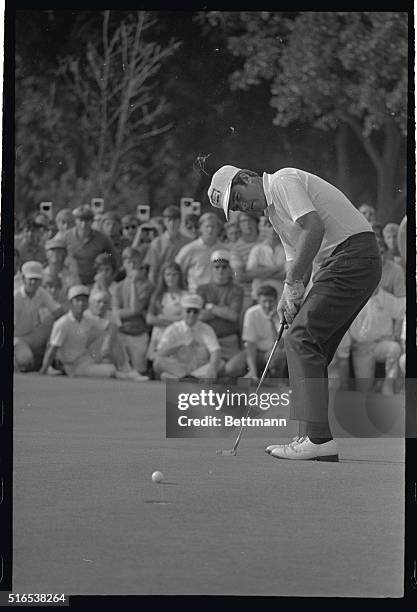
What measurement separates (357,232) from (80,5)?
1.10m

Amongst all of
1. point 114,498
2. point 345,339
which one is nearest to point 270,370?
point 345,339

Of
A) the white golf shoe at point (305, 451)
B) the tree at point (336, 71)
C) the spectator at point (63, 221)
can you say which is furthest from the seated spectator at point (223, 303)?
the tree at point (336, 71)

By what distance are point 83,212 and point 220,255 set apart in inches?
43.7

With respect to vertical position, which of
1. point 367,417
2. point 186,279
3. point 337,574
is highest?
point 186,279

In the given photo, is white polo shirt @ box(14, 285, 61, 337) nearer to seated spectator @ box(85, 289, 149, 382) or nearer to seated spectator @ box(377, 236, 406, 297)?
seated spectator @ box(85, 289, 149, 382)

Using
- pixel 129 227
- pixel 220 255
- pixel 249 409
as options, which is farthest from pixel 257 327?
pixel 249 409

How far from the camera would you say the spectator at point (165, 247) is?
5.01m

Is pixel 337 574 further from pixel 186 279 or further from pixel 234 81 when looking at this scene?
pixel 186 279

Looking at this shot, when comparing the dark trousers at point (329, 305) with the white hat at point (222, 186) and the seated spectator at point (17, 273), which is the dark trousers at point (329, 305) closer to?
the white hat at point (222, 186)

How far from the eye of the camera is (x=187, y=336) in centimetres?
578

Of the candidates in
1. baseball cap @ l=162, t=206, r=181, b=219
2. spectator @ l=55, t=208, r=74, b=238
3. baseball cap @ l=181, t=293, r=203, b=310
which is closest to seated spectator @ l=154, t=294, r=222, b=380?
baseball cap @ l=181, t=293, r=203, b=310

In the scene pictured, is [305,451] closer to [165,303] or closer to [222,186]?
[222,186]

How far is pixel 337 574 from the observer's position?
12.2 ft

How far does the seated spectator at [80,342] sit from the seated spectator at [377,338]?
A: 96 centimetres
